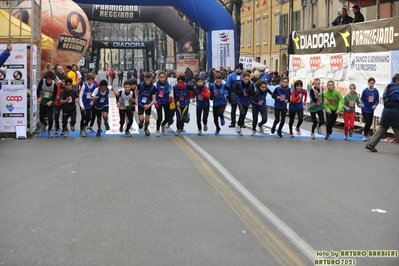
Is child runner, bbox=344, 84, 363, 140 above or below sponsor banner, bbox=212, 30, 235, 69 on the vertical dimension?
below

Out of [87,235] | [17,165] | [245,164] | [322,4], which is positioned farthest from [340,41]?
[322,4]

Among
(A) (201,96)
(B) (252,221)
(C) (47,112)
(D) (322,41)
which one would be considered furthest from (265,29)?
(B) (252,221)

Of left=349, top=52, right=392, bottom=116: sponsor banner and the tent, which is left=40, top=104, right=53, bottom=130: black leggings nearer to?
the tent

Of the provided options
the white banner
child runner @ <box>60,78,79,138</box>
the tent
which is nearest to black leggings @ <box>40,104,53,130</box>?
child runner @ <box>60,78,79,138</box>

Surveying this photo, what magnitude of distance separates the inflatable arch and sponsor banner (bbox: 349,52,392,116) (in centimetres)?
1398

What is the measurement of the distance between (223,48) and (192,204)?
27218 mm

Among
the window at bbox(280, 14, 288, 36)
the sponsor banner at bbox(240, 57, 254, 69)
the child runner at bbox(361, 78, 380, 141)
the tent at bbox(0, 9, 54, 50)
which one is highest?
the window at bbox(280, 14, 288, 36)

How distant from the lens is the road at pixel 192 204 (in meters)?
6.82

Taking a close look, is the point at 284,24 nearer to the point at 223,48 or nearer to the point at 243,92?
the point at 223,48

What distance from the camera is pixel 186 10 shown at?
3475 centimetres

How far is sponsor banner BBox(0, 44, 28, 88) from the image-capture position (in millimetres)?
18266

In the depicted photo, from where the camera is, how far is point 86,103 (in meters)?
18.7

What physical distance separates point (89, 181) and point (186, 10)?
24560 mm

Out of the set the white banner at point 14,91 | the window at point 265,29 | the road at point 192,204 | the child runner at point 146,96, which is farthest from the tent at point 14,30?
the window at point 265,29
